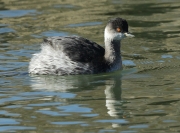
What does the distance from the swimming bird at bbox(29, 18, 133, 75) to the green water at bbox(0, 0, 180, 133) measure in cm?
17

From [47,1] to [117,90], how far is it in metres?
8.91

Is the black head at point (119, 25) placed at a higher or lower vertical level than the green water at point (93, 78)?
higher

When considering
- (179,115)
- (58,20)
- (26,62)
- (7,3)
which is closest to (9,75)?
(26,62)

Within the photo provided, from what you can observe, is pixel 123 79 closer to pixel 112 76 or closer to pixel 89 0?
pixel 112 76

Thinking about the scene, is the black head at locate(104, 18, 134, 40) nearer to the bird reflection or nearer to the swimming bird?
the swimming bird

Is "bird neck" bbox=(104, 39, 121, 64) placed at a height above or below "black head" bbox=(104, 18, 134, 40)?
below

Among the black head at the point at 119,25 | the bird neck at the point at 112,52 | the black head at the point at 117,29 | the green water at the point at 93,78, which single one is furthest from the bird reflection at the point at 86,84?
the black head at the point at 119,25

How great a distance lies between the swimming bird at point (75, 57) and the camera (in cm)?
1264

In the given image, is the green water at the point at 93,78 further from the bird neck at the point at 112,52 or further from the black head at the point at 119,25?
the black head at the point at 119,25

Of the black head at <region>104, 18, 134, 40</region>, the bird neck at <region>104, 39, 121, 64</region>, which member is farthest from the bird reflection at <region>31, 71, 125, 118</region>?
the black head at <region>104, 18, 134, 40</region>

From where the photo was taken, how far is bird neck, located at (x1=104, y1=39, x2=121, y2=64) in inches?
514

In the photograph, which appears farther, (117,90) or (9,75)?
(9,75)

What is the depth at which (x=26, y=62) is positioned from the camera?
13883 mm

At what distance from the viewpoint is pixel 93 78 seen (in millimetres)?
12547
